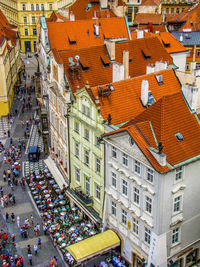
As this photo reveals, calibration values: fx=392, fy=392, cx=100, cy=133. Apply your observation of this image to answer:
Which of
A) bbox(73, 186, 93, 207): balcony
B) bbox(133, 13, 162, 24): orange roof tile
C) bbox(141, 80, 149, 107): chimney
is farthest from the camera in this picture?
bbox(133, 13, 162, 24): orange roof tile

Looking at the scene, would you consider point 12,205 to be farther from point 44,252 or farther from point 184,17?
point 184,17

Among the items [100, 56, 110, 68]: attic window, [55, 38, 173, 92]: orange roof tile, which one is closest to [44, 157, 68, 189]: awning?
[55, 38, 173, 92]: orange roof tile

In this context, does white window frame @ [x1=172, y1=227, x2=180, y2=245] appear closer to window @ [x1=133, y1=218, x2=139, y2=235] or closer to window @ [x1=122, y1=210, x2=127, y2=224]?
window @ [x1=133, y1=218, x2=139, y2=235]

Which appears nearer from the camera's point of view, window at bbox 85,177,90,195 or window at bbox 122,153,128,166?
window at bbox 122,153,128,166

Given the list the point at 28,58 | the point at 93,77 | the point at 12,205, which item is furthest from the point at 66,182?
the point at 28,58

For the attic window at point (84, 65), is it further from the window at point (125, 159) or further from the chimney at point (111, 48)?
the window at point (125, 159)

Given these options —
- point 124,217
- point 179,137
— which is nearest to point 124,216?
point 124,217

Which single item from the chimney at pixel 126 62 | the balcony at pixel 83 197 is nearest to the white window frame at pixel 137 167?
the balcony at pixel 83 197

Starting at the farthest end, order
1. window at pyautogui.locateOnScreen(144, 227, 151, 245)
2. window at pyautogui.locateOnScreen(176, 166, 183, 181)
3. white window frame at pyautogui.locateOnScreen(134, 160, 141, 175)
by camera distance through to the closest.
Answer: window at pyautogui.locateOnScreen(144, 227, 151, 245) → white window frame at pyautogui.locateOnScreen(134, 160, 141, 175) → window at pyautogui.locateOnScreen(176, 166, 183, 181)
